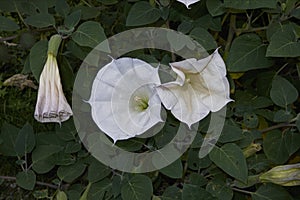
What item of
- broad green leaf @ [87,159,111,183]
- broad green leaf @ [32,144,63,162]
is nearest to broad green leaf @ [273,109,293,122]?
broad green leaf @ [87,159,111,183]

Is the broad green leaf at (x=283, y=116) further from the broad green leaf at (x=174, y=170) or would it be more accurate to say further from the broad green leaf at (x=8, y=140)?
the broad green leaf at (x=8, y=140)

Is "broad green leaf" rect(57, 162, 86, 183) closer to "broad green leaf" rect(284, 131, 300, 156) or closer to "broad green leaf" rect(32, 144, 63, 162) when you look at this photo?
"broad green leaf" rect(32, 144, 63, 162)

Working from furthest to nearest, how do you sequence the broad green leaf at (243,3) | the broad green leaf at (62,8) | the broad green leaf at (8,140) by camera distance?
1. the broad green leaf at (8,140)
2. the broad green leaf at (62,8)
3. the broad green leaf at (243,3)

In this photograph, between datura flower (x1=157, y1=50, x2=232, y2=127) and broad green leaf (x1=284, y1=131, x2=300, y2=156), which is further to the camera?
broad green leaf (x1=284, y1=131, x2=300, y2=156)

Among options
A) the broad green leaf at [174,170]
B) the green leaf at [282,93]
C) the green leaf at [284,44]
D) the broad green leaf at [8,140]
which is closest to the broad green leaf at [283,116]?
the green leaf at [282,93]

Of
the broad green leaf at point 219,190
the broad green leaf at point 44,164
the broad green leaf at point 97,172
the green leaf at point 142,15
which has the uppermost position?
the green leaf at point 142,15

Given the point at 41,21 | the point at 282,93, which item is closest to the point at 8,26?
the point at 41,21

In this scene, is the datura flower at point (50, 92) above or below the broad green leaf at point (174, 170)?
above
